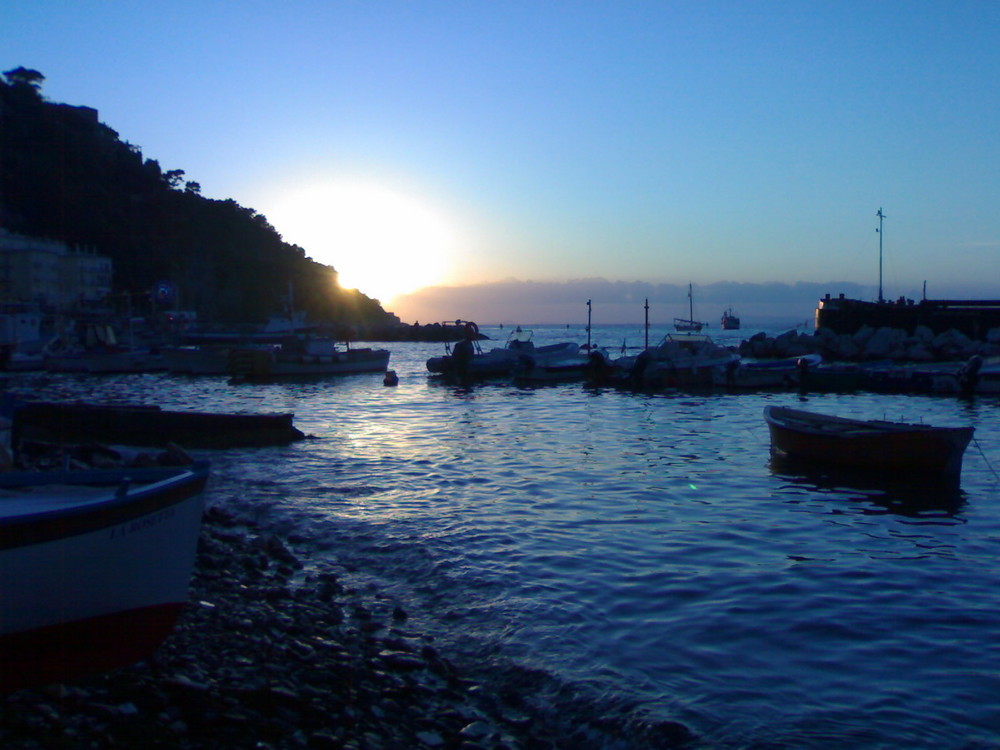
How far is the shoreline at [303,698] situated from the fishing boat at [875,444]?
12842 mm

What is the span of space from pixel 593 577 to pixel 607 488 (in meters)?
5.97

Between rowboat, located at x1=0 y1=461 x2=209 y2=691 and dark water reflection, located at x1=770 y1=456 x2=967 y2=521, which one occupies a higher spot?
rowboat, located at x1=0 y1=461 x2=209 y2=691

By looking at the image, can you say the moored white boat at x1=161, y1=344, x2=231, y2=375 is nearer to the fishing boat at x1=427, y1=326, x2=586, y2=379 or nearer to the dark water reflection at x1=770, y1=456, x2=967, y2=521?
the fishing boat at x1=427, y1=326, x2=586, y2=379

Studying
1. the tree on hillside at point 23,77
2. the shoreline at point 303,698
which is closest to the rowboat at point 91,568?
the shoreline at point 303,698

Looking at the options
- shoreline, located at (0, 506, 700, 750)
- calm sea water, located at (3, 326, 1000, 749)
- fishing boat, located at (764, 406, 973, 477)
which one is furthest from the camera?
fishing boat, located at (764, 406, 973, 477)

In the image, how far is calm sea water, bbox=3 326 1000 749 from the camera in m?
6.84

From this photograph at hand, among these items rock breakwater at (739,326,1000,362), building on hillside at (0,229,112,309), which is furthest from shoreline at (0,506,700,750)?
building on hillside at (0,229,112,309)

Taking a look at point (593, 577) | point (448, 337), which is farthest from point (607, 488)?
point (448, 337)

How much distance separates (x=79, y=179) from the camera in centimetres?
9894

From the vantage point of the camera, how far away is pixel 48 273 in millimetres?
82812

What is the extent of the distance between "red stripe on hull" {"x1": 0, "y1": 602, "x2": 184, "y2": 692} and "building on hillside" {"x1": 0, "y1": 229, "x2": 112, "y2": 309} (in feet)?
248

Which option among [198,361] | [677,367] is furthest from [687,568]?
[198,361]

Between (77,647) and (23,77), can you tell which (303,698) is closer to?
(77,647)

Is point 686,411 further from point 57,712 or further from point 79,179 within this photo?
point 79,179
